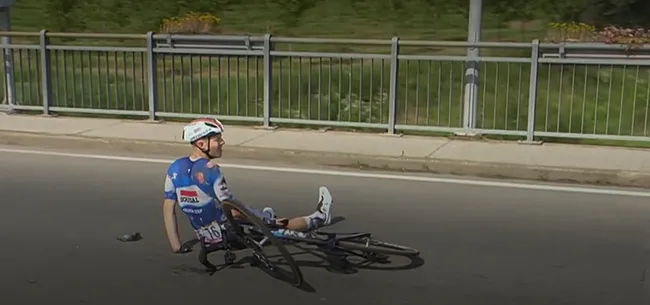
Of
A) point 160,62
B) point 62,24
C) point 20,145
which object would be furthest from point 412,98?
point 62,24

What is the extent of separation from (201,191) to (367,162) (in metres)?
4.20

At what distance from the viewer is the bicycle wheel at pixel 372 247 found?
234 inches

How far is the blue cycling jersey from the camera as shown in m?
5.73

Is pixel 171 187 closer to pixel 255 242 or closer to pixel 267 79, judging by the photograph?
pixel 255 242

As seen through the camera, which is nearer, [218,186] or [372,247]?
[218,186]

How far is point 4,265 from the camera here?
6.05 metres

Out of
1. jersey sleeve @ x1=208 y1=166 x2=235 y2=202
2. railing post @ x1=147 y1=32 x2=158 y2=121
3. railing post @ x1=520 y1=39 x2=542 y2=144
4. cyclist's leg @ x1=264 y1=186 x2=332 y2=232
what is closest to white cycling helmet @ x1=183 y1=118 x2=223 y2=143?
jersey sleeve @ x1=208 y1=166 x2=235 y2=202

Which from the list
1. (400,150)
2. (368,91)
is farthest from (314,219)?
(368,91)

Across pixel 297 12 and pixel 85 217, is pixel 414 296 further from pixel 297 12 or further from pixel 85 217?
pixel 297 12

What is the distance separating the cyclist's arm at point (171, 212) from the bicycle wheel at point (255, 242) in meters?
0.49

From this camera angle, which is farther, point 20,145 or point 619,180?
point 20,145

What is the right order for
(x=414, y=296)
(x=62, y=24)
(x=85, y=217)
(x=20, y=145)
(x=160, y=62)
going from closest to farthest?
(x=414, y=296)
(x=85, y=217)
(x=20, y=145)
(x=160, y=62)
(x=62, y=24)

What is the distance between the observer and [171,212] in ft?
19.7

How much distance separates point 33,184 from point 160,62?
438cm
